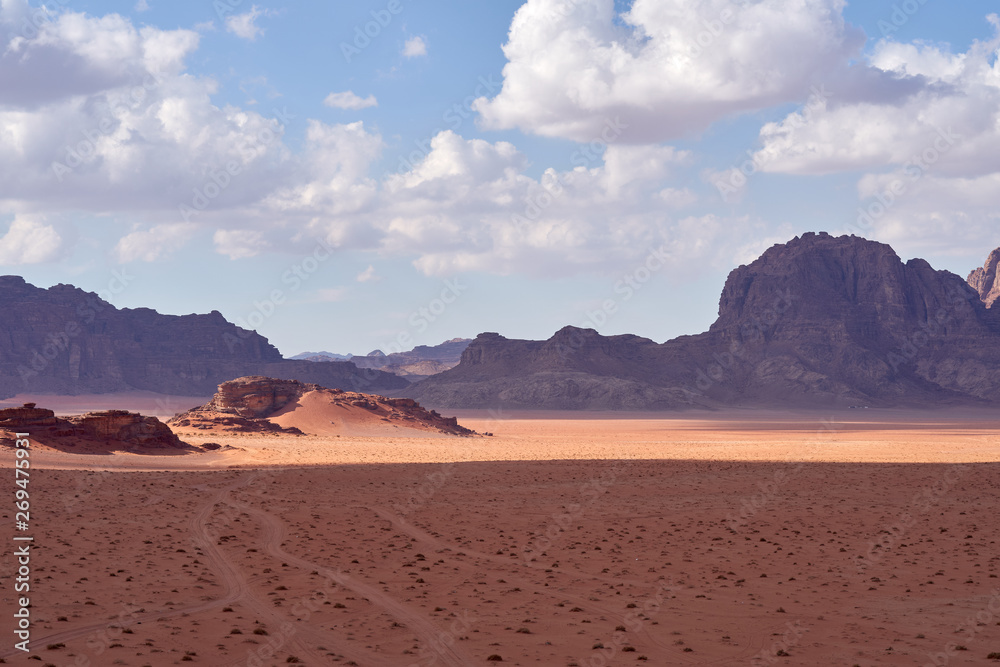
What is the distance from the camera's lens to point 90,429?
141 ft

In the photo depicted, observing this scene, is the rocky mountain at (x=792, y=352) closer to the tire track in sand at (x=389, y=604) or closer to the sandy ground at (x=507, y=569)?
the sandy ground at (x=507, y=569)

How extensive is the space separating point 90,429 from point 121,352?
144 m

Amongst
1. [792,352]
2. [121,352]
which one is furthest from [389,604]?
[121,352]

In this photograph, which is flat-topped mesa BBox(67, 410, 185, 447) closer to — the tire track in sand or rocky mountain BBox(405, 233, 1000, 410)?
the tire track in sand

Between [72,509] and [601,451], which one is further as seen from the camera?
[601,451]

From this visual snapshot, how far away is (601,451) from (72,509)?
37.3 metres

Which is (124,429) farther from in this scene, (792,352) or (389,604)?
(792,352)

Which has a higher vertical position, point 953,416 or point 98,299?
point 98,299

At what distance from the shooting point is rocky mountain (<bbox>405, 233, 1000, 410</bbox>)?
148875 millimetres

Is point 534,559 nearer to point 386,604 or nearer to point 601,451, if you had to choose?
point 386,604

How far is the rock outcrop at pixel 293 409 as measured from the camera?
6412 centimetres

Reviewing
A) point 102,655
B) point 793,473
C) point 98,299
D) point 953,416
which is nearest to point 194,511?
point 102,655

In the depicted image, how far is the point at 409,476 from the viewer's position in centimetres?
3441

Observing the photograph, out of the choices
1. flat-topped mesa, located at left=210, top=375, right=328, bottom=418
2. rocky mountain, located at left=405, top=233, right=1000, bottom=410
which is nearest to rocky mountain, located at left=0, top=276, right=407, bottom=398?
rocky mountain, located at left=405, top=233, right=1000, bottom=410
